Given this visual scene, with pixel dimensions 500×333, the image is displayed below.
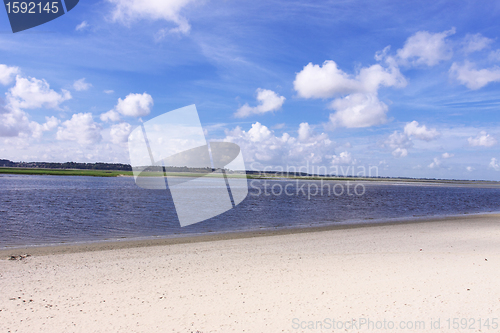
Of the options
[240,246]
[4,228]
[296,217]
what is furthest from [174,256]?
[296,217]

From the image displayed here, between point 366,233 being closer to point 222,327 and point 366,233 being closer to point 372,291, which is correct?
point 372,291

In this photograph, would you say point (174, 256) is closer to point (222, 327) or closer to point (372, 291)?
point (222, 327)

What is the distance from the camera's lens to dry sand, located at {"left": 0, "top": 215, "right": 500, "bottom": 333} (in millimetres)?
5930

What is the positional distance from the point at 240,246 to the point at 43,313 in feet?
27.3

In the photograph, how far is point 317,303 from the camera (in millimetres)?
6730

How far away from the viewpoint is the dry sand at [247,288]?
5930 mm

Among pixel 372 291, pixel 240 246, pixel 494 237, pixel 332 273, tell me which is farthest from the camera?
pixel 494 237

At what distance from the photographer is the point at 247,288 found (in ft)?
25.4

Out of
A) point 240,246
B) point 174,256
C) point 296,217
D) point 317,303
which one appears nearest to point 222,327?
point 317,303

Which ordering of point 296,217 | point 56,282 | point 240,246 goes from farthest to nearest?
1. point 296,217
2. point 240,246
3. point 56,282

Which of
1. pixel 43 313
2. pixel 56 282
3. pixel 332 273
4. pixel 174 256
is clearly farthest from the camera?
pixel 174 256

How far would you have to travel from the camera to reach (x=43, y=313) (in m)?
6.23

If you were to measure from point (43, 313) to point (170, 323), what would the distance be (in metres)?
2.75

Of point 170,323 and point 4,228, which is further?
point 4,228
